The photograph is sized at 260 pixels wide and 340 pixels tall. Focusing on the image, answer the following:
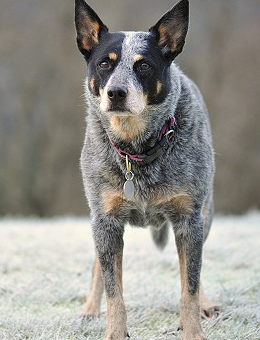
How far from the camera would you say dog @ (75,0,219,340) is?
13.2ft

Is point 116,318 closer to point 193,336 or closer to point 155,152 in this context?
point 193,336

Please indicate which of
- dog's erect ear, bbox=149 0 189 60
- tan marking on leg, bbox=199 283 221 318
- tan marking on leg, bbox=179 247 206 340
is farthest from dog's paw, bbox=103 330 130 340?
dog's erect ear, bbox=149 0 189 60

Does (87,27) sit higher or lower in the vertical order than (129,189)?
higher

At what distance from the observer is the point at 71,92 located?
15.6 meters

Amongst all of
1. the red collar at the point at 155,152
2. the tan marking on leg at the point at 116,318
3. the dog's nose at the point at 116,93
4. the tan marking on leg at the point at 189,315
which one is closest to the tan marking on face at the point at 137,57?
the dog's nose at the point at 116,93

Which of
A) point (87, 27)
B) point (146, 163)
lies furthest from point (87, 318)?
point (87, 27)

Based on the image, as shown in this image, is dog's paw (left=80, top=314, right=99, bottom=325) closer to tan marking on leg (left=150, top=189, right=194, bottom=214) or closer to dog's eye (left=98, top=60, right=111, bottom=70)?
tan marking on leg (left=150, top=189, right=194, bottom=214)

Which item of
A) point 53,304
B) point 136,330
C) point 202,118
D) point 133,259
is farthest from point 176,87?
point 133,259

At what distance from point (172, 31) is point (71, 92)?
11536 millimetres

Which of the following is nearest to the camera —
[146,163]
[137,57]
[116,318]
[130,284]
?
[137,57]

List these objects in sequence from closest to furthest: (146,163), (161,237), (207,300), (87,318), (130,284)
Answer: (146,163)
(87,318)
(207,300)
(161,237)
(130,284)

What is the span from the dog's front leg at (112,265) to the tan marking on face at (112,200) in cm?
6

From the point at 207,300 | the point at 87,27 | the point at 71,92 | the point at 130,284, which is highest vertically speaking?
the point at 87,27

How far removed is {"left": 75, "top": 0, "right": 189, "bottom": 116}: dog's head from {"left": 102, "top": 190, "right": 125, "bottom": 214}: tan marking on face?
461 mm
